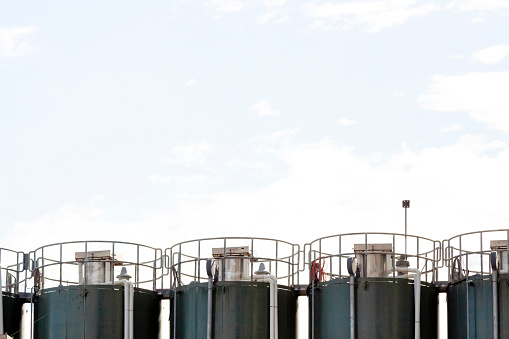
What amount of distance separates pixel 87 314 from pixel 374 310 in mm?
10705

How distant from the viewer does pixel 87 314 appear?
48.4 m

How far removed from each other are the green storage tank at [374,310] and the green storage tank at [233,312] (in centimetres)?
Answer: 177

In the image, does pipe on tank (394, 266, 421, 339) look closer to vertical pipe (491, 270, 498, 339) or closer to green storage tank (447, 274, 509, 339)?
green storage tank (447, 274, 509, 339)

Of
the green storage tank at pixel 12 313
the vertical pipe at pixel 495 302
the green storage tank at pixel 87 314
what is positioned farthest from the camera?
the green storage tank at pixel 12 313

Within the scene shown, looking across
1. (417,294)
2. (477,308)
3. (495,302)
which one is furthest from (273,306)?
(495,302)

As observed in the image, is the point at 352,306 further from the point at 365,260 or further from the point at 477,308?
the point at 477,308

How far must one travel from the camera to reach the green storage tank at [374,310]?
1828 inches

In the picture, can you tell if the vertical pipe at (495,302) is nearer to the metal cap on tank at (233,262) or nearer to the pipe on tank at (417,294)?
the pipe on tank at (417,294)

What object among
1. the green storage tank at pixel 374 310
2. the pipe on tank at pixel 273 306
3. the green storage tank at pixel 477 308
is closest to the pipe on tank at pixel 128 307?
the pipe on tank at pixel 273 306

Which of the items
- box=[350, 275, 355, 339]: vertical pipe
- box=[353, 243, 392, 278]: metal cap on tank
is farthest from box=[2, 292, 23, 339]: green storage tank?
box=[353, 243, 392, 278]: metal cap on tank

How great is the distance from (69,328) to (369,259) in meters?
11.4

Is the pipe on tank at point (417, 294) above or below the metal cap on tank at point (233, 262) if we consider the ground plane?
below

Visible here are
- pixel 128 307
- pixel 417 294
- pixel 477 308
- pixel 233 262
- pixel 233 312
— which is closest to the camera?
pixel 477 308

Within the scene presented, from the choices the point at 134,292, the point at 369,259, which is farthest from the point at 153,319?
the point at 369,259
